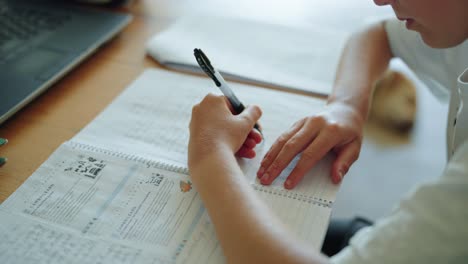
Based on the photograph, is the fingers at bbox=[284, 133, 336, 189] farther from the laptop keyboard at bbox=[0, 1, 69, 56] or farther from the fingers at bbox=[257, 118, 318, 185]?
the laptop keyboard at bbox=[0, 1, 69, 56]

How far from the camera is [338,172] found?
0.56 meters

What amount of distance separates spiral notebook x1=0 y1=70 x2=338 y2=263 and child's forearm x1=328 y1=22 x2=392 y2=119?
0.06 m

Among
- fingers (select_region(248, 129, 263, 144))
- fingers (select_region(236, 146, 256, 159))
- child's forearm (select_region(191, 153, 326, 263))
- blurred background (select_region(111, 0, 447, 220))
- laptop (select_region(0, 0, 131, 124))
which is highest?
laptop (select_region(0, 0, 131, 124))

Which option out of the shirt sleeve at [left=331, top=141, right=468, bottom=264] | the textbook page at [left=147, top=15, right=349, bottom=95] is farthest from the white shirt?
the textbook page at [left=147, top=15, right=349, bottom=95]

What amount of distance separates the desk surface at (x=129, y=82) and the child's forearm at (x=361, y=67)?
96mm

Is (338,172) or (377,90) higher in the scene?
(338,172)

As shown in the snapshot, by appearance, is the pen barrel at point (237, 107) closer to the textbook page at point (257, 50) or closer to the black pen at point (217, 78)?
the black pen at point (217, 78)

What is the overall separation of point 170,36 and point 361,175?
87cm

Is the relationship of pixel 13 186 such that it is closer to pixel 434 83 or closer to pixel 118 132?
pixel 118 132

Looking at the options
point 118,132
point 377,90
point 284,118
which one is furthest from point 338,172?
point 377,90

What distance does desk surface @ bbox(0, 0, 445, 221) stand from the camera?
63 centimetres

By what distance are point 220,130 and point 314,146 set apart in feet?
0.43

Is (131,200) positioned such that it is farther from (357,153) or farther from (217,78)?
(357,153)

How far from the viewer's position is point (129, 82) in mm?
764
